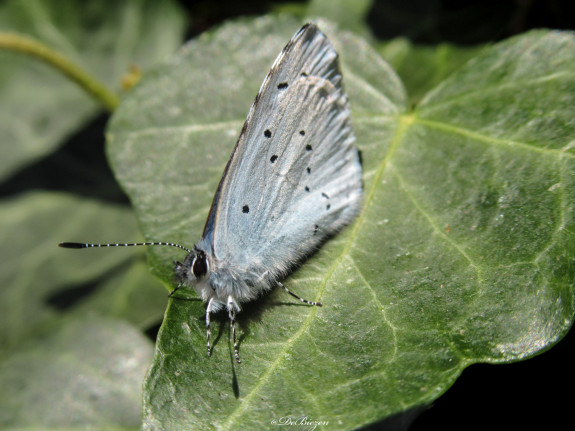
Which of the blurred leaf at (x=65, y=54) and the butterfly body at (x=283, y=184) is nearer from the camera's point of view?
the butterfly body at (x=283, y=184)

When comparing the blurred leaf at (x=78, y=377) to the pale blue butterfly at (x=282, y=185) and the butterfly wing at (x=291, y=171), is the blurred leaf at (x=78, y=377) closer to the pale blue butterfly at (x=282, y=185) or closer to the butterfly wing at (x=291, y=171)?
the pale blue butterfly at (x=282, y=185)

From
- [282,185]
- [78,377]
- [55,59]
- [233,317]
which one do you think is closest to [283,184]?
[282,185]

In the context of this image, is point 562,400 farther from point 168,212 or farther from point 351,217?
point 168,212

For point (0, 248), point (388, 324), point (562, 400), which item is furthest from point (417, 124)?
point (0, 248)

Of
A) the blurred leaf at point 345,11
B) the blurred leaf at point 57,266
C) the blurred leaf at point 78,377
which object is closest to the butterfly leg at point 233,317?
the blurred leaf at point 78,377

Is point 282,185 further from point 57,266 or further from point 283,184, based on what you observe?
point 57,266

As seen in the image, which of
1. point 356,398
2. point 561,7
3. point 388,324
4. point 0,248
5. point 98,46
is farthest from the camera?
point 98,46
